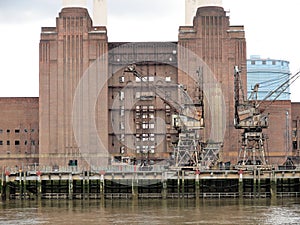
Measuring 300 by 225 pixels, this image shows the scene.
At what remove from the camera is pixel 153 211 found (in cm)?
5066

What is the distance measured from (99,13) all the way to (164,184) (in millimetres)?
46537

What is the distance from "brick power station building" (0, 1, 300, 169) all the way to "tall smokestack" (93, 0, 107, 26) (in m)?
7.85

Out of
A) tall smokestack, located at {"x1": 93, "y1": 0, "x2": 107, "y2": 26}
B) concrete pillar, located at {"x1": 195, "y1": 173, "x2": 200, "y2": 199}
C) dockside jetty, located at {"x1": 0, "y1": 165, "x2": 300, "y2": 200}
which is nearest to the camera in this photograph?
concrete pillar, located at {"x1": 195, "y1": 173, "x2": 200, "y2": 199}

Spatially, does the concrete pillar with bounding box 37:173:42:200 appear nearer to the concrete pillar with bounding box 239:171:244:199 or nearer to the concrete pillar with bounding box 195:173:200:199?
the concrete pillar with bounding box 195:173:200:199

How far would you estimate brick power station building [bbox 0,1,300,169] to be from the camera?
92250mm

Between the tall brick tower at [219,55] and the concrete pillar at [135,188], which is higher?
the tall brick tower at [219,55]

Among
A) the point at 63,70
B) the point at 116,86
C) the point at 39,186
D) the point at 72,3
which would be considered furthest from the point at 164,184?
the point at 72,3

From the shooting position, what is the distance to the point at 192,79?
93.8m

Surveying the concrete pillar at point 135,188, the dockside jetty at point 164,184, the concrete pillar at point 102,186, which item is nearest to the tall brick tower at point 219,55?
the dockside jetty at point 164,184

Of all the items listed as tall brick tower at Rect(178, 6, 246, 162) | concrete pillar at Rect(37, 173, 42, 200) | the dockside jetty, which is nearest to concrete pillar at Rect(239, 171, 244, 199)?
the dockside jetty

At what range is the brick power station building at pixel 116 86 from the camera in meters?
92.2

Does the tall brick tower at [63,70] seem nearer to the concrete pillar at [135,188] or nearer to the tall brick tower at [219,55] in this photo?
the tall brick tower at [219,55]

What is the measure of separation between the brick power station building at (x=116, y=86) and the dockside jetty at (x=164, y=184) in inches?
1112

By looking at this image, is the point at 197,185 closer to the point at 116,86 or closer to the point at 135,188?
the point at 135,188
